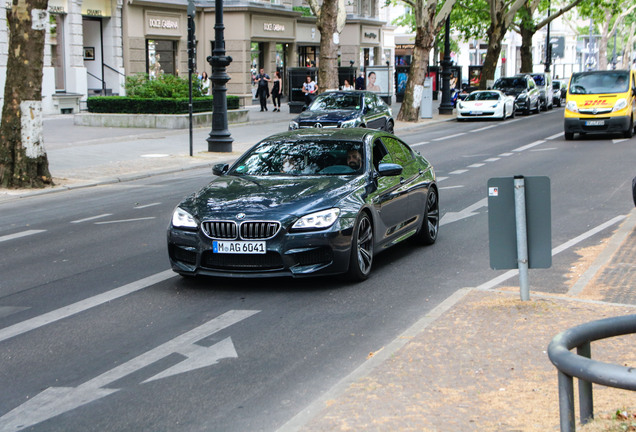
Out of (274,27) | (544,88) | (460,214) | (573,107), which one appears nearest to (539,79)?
(544,88)

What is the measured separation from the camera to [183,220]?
28.8 ft

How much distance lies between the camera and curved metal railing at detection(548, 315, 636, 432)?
313 cm

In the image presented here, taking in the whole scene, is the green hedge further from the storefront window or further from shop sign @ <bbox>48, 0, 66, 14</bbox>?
the storefront window

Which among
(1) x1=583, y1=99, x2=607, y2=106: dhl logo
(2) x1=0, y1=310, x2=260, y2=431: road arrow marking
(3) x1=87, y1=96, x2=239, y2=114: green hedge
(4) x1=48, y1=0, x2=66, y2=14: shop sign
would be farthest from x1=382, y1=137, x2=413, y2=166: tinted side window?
(4) x1=48, y1=0, x2=66, y2=14: shop sign

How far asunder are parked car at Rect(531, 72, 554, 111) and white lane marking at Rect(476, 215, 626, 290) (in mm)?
A: 36346

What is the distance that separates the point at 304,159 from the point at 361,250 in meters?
1.40

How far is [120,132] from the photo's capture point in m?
29.7

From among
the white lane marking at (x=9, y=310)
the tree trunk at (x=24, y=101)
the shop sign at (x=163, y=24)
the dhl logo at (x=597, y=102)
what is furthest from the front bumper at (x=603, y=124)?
the shop sign at (x=163, y=24)

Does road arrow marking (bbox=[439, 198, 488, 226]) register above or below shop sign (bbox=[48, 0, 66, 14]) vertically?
below

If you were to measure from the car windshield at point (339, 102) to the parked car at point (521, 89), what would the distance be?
58.8 ft

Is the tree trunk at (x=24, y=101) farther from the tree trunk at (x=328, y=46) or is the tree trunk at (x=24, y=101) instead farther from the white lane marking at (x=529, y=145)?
the tree trunk at (x=328, y=46)

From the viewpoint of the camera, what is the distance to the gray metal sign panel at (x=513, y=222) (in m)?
7.14

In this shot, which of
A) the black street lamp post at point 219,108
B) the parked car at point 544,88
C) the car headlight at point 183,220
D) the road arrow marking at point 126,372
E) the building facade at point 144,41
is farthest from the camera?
the parked car at point 544,88

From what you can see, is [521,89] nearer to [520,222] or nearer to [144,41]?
[144,41]
